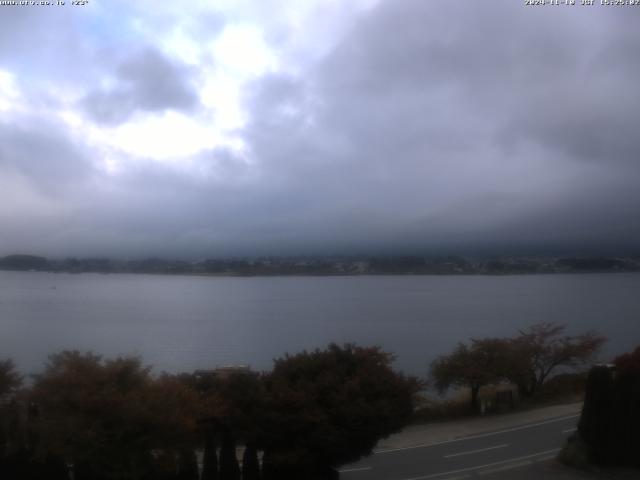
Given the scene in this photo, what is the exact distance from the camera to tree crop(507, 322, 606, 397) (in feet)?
118

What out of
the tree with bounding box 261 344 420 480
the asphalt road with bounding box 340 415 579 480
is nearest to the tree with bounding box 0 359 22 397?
the tree with bounding box 261 344 420 480

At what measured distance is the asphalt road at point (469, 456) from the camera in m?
18.5

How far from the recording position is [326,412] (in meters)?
15.3

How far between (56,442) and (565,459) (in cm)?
1233

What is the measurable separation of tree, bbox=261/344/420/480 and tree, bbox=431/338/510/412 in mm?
16638

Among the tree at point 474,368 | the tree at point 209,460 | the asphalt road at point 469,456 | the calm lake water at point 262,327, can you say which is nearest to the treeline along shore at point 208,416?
the tree at point 209,460

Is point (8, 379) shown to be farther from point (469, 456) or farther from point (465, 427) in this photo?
point (465, 427)

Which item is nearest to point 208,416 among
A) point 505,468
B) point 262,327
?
point 505,468

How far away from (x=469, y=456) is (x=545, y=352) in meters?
20.4

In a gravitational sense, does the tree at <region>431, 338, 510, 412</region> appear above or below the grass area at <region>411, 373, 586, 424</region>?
above

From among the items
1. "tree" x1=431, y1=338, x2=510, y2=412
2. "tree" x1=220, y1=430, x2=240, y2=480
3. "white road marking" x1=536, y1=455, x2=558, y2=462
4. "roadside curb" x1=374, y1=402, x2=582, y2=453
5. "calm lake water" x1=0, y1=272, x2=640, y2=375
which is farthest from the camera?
"calm lake water" x1=0, y1=272, x2=640, y2=375

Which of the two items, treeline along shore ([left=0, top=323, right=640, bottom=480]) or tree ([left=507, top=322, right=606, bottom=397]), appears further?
tree ([left=507, top=322, right=606, bottom=397])

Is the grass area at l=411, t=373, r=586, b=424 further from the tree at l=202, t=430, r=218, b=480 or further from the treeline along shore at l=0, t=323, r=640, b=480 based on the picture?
the tree at l=202, t=430, r=218, b=480

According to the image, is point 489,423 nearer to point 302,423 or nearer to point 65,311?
point 302,423
